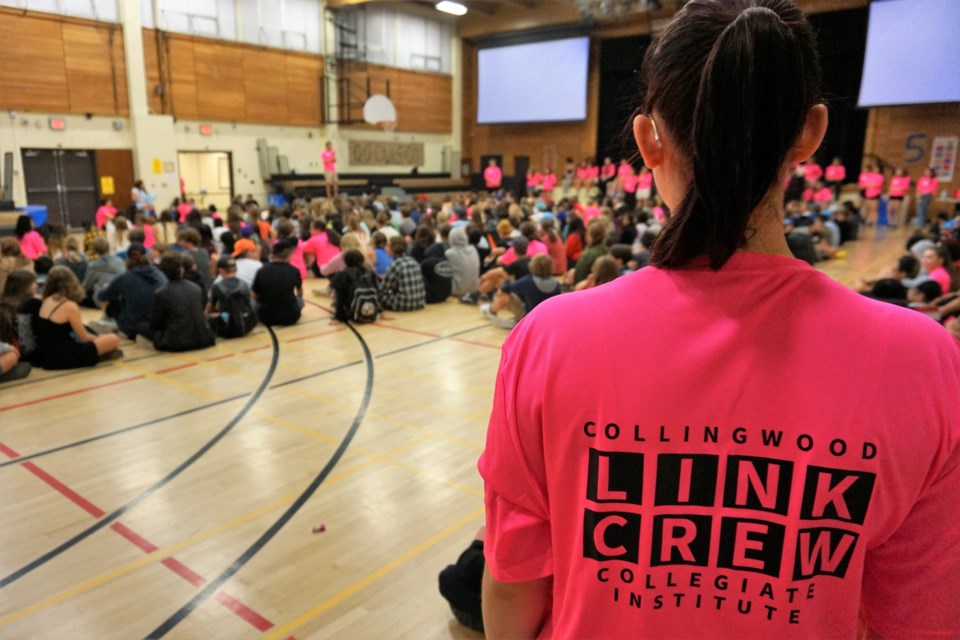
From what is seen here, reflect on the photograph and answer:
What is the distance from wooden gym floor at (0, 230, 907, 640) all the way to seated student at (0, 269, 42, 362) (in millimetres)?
317

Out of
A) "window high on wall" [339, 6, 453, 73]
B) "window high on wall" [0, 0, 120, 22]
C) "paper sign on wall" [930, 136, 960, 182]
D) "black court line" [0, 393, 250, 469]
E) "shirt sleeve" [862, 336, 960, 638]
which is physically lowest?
"black court line" [0, 393, 250, 469]

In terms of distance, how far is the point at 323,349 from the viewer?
23.0 feet

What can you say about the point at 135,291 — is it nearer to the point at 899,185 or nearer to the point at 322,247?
the point at 322,247

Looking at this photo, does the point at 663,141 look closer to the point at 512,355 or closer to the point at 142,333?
the point at 512,355

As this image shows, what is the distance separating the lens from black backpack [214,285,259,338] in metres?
7.28

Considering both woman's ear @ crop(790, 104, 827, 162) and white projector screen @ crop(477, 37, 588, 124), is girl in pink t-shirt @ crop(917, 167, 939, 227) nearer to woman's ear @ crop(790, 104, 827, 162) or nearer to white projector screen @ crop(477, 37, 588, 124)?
white projector screen @ crop(477, 37, 588, 124)

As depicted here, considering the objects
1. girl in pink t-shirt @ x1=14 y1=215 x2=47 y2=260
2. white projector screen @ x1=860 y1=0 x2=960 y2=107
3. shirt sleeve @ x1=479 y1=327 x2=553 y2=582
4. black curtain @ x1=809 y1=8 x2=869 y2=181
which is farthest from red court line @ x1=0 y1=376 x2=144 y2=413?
white projector screen @ x1=860 y1=0 x2=960 y2=107

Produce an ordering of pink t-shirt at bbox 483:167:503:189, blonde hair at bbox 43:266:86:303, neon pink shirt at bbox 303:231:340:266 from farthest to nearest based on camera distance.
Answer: pink t-shirt at bbox 483:167:503:189, neon pink shirt at bbox 303:231:340:266, blonde hair at bbox 43:266:86:303

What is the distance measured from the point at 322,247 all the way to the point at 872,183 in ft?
51.7

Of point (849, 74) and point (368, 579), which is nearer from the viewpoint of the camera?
point (368, 579)

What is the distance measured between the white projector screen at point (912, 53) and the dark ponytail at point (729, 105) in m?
19.9

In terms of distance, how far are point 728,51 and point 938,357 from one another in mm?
445

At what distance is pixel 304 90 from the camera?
20.2 m

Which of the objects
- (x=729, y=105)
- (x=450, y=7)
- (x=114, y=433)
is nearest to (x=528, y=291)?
(x=114, y=433)
